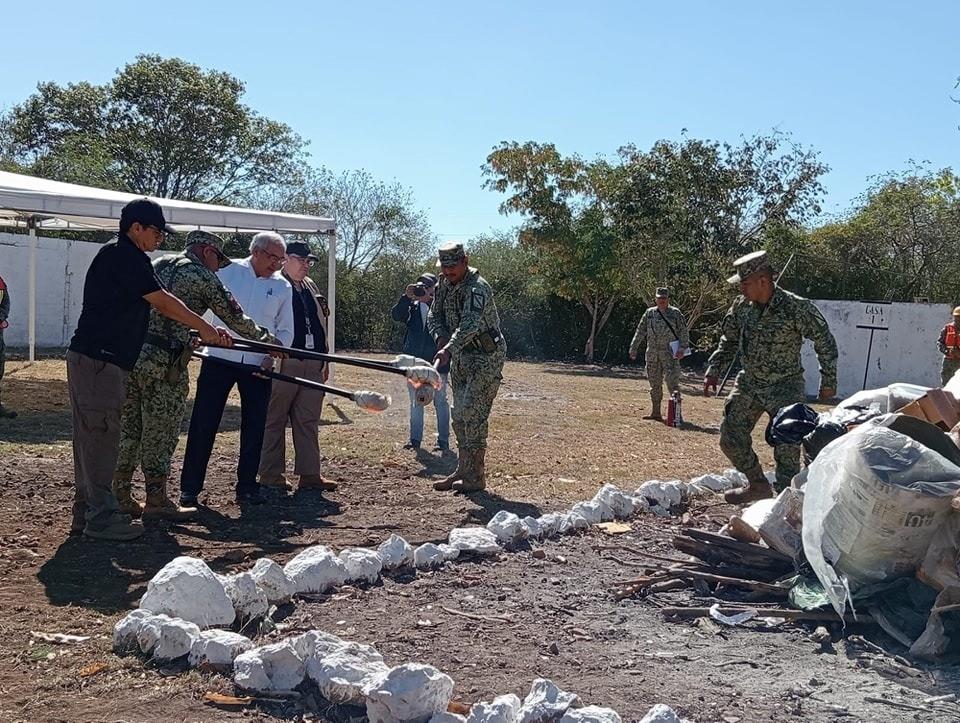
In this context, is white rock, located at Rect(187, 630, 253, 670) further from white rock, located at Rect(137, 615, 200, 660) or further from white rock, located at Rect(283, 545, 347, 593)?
white rock, located at Rect(283, 545, 347, 593)

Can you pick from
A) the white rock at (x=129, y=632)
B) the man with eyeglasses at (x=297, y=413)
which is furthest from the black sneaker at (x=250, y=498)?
the white rock at (x=129, y=632)

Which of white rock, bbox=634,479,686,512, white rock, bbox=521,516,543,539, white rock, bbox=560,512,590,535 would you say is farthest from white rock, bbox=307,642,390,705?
white rock, bbox=634,479,686,512

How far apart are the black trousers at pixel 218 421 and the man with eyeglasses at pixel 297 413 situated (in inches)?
15.7

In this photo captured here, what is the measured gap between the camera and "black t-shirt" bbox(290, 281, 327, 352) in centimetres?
782

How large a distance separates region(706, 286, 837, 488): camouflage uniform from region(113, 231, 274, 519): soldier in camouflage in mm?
3622

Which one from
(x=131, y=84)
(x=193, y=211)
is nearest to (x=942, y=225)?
(x=193, y=211)

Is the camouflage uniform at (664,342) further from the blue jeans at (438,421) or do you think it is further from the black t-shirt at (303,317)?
the black t-shirt at (303,317)

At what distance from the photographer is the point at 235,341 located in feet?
20.6

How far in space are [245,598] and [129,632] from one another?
1.79 feet

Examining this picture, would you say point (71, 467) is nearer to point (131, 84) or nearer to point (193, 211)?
point (193, 211)

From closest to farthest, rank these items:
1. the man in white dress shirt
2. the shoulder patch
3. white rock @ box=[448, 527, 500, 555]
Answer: white rock @ box=[448, 527, 500, 555], the man in white dress shirt, the shoulder patch

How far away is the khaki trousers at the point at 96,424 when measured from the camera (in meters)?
5.62

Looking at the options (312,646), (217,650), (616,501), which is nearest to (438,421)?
(616,501)

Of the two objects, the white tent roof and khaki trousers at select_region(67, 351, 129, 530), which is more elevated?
the white tent roof
